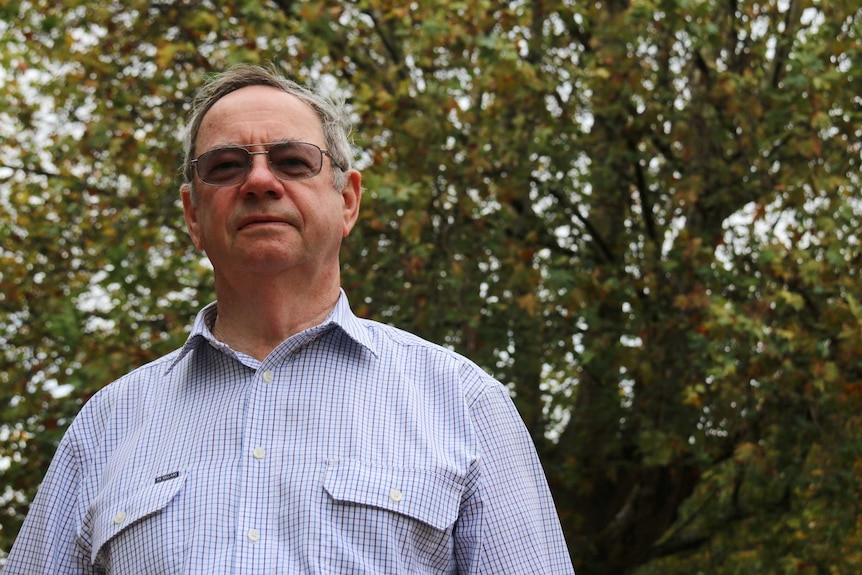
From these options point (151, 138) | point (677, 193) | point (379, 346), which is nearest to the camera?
point (379, 346)

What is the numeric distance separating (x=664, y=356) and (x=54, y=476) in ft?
17.6

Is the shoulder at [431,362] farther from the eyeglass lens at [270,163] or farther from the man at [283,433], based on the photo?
the eyeglass lens at [270,163]

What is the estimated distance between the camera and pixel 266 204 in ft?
7.66

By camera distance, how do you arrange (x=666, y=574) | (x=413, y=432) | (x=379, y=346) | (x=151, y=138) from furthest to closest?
(x=666, y=574), (x=151, y=138), (x=379, y=346), (x=413, y=432)

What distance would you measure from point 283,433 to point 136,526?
299 mm

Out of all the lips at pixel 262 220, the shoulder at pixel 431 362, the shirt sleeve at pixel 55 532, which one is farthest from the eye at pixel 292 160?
the shirt sleeve at pixel 55 532

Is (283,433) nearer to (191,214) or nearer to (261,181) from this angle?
(261,181)

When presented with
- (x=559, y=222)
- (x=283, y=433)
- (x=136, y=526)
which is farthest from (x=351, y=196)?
(x=559, y=222)

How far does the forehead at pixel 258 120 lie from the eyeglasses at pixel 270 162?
0.02m

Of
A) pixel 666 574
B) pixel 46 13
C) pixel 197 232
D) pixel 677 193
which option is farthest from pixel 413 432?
pixel 666 574

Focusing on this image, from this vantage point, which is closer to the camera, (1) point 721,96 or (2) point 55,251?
(1) point 721,96

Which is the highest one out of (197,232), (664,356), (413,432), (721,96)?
(721,96)

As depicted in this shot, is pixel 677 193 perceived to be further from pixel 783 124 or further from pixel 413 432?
pixel 413 432

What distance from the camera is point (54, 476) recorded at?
2.39 metres
